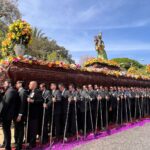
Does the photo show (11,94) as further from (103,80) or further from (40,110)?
(103,80)

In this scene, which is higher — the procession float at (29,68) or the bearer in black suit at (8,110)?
the procession float at (29,68)

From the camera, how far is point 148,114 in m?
23.7

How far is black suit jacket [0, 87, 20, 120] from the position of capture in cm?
1000

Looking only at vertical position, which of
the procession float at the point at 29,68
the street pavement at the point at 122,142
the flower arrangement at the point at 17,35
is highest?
the flower arrangement at the point at 17,35

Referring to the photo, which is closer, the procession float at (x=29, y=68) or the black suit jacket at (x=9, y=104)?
the black suit jacket at (x=9, y=104)

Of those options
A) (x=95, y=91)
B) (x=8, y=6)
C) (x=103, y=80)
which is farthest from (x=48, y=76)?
(x=8, y=6)

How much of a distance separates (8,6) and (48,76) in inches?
821

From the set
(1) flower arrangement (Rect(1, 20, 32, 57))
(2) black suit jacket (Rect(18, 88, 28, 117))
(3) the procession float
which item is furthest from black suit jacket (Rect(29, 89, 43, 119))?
(1) flower arrangement (Rect(1, 20, 32, 57))

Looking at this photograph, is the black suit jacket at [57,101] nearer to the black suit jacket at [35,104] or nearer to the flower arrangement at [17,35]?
the black suit jacket at [35,104]

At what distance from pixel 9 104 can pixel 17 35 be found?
4912 mm

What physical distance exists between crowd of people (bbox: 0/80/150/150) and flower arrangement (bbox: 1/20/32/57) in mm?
2223

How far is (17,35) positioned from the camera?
14.3m

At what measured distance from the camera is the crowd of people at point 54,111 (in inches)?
402

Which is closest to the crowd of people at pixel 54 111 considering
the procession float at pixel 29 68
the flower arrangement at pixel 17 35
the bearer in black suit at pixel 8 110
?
the bearer in black suit at pixel 8 110
